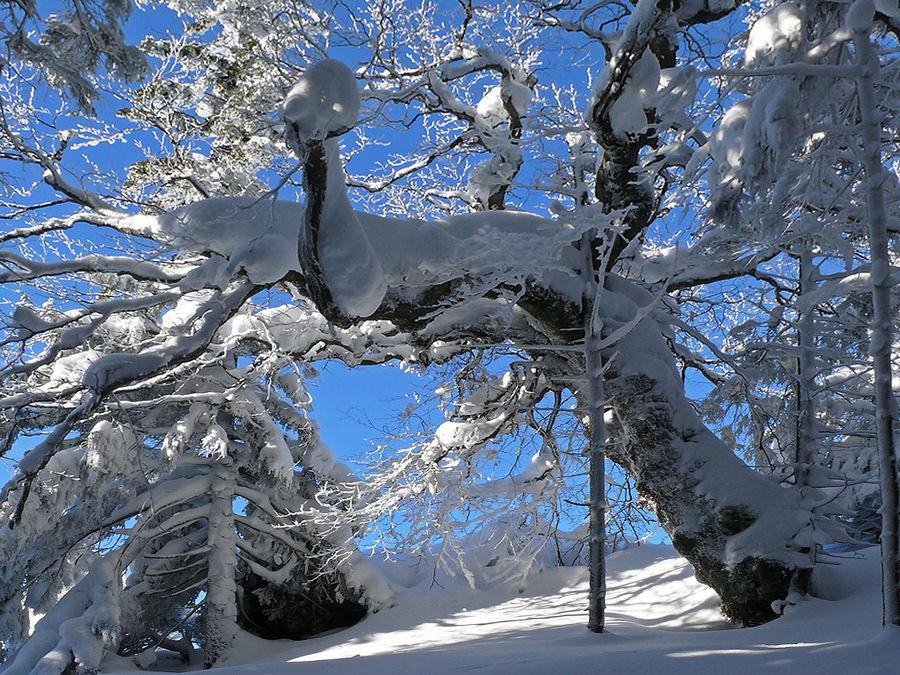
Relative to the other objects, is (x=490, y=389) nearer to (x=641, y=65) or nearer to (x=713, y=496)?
(x=713, y=496)

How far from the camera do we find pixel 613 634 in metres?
4.50

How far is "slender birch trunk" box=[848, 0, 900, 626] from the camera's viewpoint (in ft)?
9.86

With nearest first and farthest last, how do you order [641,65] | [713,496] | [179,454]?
[641,65]
[713,496]
[179,454]

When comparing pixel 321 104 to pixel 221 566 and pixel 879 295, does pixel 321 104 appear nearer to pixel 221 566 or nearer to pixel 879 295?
pixel 879 295

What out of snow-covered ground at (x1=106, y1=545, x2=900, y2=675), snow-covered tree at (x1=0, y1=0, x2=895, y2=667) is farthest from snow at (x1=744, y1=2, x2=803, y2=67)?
snow-covered ground at (x1=106, y1=545, x2=900, y2=675)

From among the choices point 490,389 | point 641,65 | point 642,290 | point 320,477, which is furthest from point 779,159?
point 320,477

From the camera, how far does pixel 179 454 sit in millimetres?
8156

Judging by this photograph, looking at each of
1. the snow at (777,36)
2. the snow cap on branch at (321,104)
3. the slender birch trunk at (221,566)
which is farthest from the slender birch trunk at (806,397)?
the slender birch trunk at (221,566)

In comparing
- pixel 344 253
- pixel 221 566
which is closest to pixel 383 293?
pixel 344 253

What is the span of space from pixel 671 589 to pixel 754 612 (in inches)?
72.8

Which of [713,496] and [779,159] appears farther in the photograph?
[713,496]

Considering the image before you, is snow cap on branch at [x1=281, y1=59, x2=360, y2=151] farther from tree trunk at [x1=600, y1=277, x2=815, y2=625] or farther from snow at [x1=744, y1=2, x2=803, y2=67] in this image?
tree trunk at [x1=600, y1=277, x2=815, y2=625]

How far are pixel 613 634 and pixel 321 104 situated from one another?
4.25m

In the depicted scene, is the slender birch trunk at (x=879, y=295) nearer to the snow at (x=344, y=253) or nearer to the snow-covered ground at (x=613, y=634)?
the snow-covered ground at (x=613, y=634)
